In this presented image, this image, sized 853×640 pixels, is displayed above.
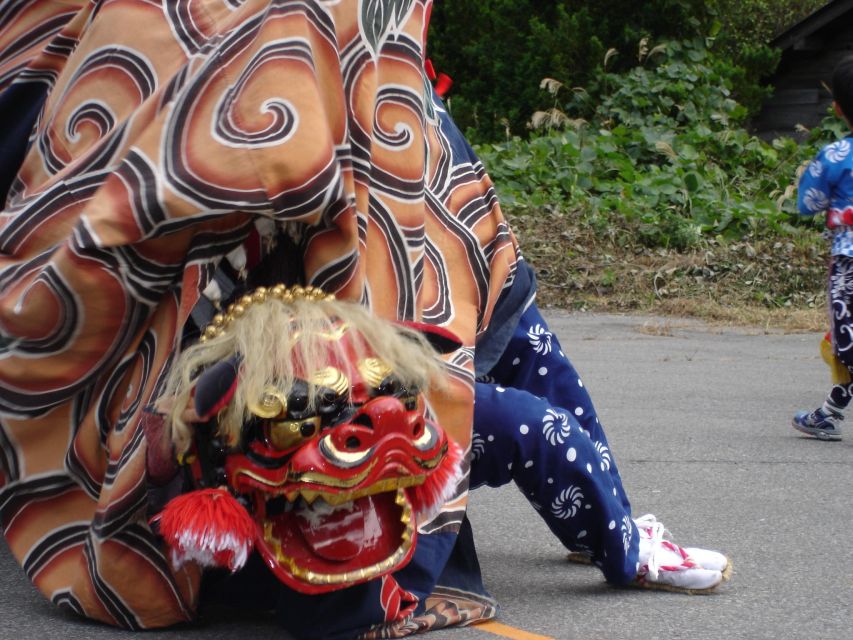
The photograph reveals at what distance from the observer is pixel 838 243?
5180mm

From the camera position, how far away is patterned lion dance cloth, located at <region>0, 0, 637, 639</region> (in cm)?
241

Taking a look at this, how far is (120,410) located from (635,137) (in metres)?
9.55

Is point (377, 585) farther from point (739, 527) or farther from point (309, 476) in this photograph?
point (739, 527)

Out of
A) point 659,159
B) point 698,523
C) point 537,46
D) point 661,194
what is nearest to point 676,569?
point 698,523

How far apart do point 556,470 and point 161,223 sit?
3.45 ft

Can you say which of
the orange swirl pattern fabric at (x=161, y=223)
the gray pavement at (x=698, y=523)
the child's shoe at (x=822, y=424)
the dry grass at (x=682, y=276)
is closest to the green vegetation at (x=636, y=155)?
the dry grass at (x=682, y=276)

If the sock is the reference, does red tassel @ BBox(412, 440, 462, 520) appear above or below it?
above

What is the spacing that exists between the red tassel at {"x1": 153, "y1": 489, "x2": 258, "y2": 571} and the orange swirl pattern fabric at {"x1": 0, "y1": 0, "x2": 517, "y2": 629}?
0.23 m

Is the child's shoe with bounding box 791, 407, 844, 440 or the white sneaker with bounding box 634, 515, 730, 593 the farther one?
the child's shoe with bounding box 791, 407, 844, 440

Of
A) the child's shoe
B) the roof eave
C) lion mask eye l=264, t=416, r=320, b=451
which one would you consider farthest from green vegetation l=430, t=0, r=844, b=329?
lion mask eye l=264, t=416, r=320, b=451

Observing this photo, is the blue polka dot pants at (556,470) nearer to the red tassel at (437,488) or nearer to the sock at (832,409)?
the red tassel at (437,488)

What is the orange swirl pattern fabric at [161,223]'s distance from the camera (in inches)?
94.4

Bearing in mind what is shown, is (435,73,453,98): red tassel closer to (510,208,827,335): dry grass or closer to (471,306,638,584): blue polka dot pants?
(471,306,638,584): blue polka dot pants

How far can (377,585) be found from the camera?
2.52 metres
